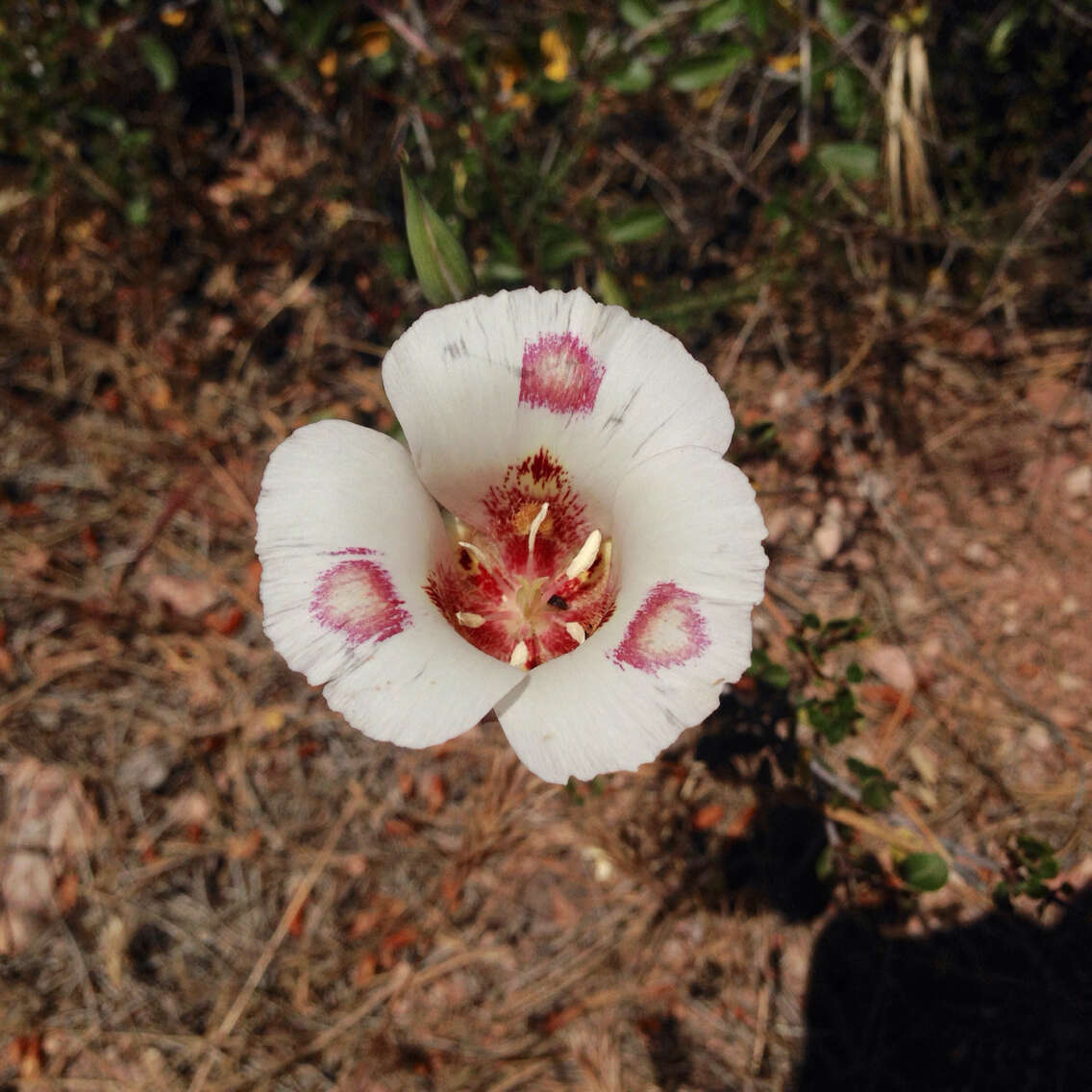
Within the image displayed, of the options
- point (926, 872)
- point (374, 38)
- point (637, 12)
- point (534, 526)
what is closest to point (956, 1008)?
point (926, 872)

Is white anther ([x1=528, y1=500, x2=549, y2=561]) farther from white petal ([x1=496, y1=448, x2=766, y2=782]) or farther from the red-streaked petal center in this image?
white petal ([x1=496, y1=448, x2=766, y2=782])

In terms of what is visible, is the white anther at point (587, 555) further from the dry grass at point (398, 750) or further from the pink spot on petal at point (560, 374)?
the dry grass at point (398, 750)

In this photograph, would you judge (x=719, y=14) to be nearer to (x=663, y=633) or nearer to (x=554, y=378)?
(x=554, y=378)

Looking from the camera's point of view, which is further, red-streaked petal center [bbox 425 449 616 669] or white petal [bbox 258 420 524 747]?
red-streaked petal center [bbox 425 449 616 669]

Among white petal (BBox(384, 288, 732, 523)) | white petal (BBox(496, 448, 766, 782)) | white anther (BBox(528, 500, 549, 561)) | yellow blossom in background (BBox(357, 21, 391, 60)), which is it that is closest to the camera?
white petal (BBox(496, 448, 766, 782))

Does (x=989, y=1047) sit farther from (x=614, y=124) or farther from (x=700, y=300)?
(x=614, y=124)

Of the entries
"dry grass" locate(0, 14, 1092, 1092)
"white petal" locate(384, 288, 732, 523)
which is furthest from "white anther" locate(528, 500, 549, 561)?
"dry grass" locate(0, 14, 1092, 1092)

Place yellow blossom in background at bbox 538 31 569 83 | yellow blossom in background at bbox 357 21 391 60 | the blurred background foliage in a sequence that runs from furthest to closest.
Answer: yellow blossom in background at bbox 538 31 569 83 → yellow blossom in background at bbox 357 21 391 60 → the blurred background foliage
